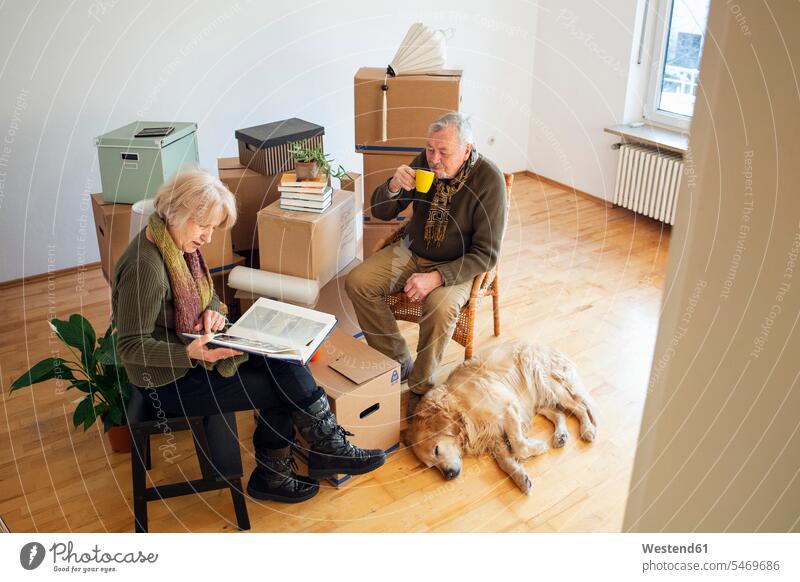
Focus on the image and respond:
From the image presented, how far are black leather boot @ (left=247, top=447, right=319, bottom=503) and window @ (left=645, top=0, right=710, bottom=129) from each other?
3269 mm

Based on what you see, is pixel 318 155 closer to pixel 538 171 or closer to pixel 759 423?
pixel 759 423

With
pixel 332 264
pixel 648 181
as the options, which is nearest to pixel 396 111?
pixel 332 264

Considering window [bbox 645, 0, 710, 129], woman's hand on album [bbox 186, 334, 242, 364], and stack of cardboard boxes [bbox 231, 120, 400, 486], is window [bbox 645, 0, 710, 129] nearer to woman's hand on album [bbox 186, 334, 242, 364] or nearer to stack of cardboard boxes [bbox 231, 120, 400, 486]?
stack of cardboard boxes [bbox 231, 120, 400, 486]

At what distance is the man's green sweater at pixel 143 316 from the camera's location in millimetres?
1960

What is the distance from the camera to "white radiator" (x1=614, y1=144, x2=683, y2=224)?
14.7 ft

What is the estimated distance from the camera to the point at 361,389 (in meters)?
2.40

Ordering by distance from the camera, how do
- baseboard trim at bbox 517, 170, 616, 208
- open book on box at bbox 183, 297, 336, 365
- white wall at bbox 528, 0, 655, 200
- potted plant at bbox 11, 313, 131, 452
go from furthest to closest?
1. baseboard trim at bbox 517, 170, 616, 208
2. white wall at bbox 528, 0, 655, 200
3. potted plant at bbox 11, 313, 131, 452
4. open book on box at bbox 183, 297, 336, 365

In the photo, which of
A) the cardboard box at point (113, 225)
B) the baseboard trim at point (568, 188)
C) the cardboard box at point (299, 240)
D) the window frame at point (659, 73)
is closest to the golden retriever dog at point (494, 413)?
the cardboard box at point (299, 240)

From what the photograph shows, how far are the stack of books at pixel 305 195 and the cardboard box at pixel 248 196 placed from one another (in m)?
0.34

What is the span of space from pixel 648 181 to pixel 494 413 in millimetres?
2668

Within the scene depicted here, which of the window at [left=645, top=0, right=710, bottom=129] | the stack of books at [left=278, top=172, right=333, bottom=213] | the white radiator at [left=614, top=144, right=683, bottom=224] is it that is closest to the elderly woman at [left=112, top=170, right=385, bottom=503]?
the stack of books at [left=278, top=172, right=333, bottom=213]

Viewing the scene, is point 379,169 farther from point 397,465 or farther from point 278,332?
point 397,465
